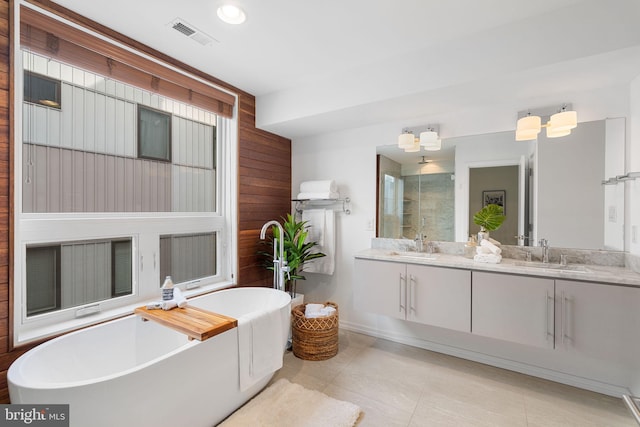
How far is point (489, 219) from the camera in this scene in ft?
8.32

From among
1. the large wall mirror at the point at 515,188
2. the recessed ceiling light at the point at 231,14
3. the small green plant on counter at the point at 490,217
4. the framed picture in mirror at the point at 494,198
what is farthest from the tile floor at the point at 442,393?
the recessed ceiling light at the point at 231,14

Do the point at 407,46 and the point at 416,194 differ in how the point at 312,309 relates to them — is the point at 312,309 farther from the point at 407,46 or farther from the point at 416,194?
the point at 407,46

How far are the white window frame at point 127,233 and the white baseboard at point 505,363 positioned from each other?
1.69m

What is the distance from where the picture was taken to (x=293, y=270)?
321 cm

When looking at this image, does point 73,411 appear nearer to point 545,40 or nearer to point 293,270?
point 293,270

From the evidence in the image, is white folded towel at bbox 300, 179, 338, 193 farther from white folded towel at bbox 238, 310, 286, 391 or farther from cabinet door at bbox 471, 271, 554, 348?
cabinet door at bbox 471, 271, 554, 348

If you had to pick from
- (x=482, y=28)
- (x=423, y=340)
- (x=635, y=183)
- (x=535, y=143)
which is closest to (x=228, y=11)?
(x=482, y=28)

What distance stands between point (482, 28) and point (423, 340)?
8.49 ft

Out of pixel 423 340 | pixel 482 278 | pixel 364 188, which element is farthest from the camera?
pixel 364 188

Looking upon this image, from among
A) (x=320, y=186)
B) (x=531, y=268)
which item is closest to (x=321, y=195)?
(x=320, y=186)

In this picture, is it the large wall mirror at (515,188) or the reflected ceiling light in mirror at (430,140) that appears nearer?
the large wall mirror at (515,188)

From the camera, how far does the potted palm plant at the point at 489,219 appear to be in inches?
98.3

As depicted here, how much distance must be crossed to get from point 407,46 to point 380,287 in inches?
76.8

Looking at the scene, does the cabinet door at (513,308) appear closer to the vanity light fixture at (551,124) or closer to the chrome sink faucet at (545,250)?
the chrome sink faucet at (545,250)
